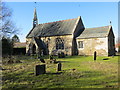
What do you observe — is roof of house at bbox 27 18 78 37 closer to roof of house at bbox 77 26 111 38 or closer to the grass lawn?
roof of house at bbox 77 26 111 38

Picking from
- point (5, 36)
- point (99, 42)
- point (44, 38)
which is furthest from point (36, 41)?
point (99, 42)

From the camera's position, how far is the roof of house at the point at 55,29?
27428 mm

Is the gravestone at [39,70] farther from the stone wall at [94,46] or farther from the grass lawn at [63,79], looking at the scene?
the stone wall at [94,46]

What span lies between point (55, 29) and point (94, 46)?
11.1 m

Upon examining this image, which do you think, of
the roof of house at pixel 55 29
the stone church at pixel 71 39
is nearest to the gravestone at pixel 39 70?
the stone church at pixel 71 39

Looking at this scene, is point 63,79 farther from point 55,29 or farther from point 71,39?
point 55,29

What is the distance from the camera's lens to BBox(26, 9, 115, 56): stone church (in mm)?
23281

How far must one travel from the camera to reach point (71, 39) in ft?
85.1

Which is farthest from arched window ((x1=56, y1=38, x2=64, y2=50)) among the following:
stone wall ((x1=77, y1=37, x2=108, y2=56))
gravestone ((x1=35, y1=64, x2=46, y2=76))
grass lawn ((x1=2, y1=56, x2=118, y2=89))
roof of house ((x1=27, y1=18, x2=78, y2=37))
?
gravestone ((x1=35, y1=64, x2=46, y2=76))

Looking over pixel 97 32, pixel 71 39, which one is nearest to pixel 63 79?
pixel 71 39

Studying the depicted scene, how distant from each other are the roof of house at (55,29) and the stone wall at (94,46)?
4.42 metres

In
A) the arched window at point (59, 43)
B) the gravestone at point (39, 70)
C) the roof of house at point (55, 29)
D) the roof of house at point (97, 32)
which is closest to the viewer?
the gravestone at point (39, 70)

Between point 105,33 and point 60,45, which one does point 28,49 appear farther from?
point 105,33

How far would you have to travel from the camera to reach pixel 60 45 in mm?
28109
